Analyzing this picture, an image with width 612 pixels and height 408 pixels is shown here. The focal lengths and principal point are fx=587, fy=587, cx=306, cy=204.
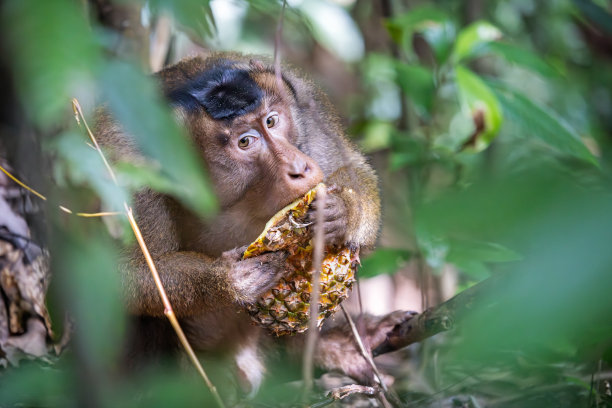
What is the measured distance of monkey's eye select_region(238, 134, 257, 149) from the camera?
308cm

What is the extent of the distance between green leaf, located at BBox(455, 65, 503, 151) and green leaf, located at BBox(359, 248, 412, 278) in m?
0.94

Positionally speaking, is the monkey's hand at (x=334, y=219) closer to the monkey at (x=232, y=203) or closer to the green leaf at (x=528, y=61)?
the monkey at (x=232, y=203)

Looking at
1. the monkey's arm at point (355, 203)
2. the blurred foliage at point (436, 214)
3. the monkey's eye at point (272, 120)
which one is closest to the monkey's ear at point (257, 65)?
the monkey's eye at point (272, 120)

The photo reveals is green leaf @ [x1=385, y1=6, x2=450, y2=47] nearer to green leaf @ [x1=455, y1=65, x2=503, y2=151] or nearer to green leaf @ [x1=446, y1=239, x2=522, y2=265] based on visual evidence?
green leaf @ [x1=455, y1=65, x2=503, y2=151]

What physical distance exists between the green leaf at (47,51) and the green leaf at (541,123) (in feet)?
7.04

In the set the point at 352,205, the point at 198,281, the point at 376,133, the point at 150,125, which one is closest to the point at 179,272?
the point at 198,281

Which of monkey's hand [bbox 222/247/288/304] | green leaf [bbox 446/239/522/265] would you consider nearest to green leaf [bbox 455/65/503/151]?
green leaf [bbox 446/239/522/265]

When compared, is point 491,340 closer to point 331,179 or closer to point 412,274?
point 331,179

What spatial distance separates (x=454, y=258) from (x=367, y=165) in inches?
30.8

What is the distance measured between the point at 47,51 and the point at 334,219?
189 cm

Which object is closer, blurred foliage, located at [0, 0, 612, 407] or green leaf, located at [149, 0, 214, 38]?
blurred foliage, located at [0, 0, 612, 407]

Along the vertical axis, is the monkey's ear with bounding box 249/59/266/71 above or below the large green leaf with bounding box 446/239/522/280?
above

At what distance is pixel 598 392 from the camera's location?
2.53 m

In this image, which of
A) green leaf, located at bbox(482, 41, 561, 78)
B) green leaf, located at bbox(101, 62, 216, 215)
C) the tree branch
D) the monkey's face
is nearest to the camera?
green leaf, located at bbox(101, 62, 216, 215)
